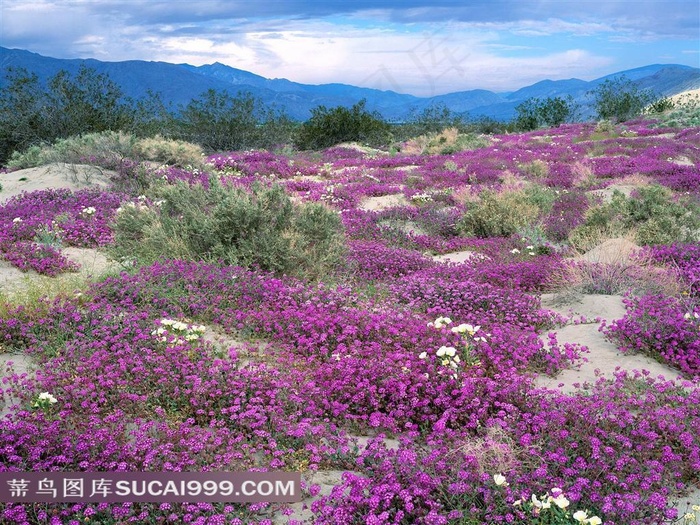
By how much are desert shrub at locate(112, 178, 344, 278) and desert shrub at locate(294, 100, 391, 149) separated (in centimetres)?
2707

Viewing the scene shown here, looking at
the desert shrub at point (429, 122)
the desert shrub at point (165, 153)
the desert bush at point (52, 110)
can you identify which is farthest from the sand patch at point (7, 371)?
the desert shrub at point (429, 122)

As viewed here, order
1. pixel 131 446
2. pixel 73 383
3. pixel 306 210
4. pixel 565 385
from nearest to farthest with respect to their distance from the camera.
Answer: pixel 131 446
pixel 73 383
pixel 565 385
pixel 306 210

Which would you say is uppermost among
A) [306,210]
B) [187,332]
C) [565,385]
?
[306,210]

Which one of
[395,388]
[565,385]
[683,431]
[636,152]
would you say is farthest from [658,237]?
[636,152]

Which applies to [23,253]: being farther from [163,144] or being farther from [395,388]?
[163,144]

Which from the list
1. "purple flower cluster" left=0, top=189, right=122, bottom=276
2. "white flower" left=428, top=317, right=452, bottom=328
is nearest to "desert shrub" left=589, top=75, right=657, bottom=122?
"purple flower cluster" left=0, top=189, right=122, bottom=276

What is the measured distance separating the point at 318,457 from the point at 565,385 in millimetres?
2623

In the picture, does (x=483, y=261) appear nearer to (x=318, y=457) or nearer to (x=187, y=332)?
(x=187, y=332)

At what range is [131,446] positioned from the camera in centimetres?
381

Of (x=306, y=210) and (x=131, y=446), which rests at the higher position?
(x=306, y=210)

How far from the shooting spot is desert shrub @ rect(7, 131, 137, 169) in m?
17.5

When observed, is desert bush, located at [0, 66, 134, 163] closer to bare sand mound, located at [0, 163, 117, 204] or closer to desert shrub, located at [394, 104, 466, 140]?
bare sand mound, located at [0, 163, 117, 204]

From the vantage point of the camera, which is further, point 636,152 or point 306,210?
point 636,152

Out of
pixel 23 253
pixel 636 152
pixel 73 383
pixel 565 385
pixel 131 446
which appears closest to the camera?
pixel 131 446
